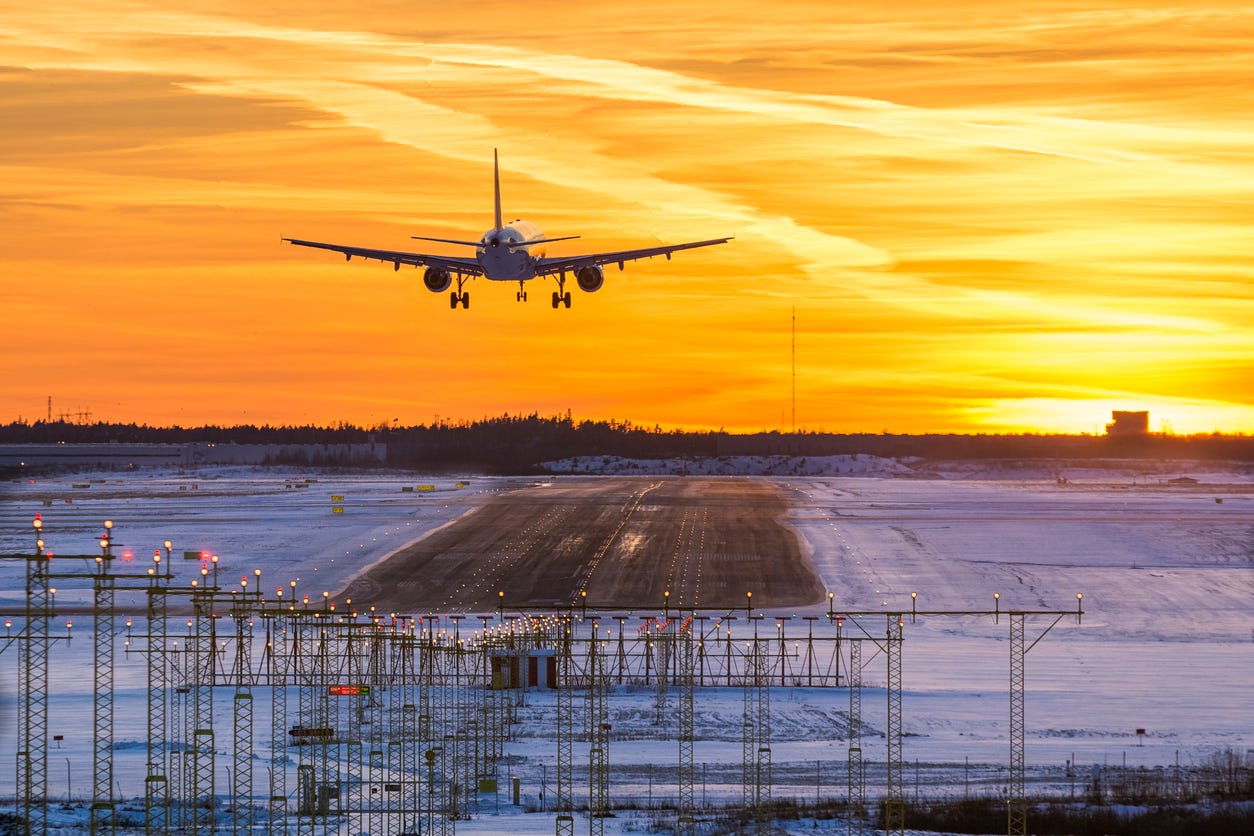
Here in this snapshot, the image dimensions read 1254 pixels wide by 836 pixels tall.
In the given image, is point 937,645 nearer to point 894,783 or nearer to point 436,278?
point 894,783

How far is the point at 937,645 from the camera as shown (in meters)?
97.4

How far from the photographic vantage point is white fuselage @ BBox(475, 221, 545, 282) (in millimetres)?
91312

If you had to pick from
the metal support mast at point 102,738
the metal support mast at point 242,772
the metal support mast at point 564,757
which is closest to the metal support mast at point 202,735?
the metal support mast at point 242,772

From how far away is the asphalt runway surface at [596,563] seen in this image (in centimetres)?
11569

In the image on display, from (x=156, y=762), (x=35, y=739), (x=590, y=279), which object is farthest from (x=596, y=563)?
(x=35, y=739)

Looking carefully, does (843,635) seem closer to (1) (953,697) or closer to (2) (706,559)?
(1) (953,697)

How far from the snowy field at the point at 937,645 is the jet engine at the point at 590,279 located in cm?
2481

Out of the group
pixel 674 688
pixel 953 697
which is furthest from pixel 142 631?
pixel 953 697

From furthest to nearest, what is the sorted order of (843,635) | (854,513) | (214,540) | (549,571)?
(854,513) < (214,540) < (549,571) < (843,635)

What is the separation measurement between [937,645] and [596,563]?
134ft

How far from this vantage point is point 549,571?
420 ft

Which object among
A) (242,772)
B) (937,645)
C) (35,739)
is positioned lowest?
(242,772)

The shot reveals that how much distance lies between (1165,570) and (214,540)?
82366mm

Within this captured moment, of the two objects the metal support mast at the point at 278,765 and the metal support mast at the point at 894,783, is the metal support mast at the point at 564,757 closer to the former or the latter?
the metal support mast at the point at 278,765
